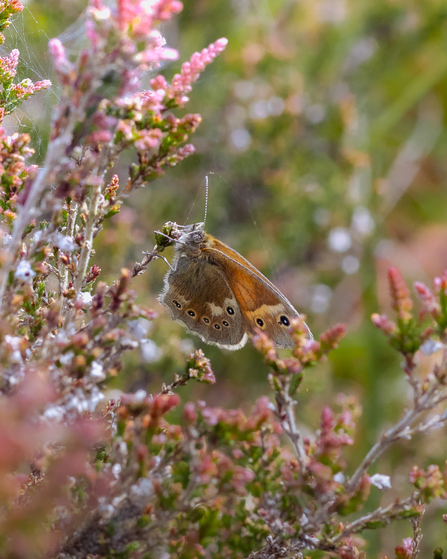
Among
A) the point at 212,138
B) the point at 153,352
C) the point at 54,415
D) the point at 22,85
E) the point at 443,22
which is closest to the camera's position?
the point at 54,415

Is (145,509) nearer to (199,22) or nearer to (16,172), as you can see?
(16,172)

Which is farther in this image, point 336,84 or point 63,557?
point 336,84

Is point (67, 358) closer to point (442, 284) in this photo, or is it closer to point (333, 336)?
point (333, 336)

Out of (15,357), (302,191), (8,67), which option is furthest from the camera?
(302,191)

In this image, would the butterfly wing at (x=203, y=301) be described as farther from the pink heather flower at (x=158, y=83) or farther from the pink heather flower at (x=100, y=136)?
the pink heather flower at (x=100, y=136)

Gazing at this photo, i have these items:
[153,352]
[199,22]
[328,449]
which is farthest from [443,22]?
[328,449]

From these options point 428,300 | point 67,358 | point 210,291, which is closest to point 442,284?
point 428,300

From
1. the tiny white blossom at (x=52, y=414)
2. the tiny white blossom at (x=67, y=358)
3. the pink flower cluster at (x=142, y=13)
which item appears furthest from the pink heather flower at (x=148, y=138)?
the tiny white blossom at (x=52, y=414)

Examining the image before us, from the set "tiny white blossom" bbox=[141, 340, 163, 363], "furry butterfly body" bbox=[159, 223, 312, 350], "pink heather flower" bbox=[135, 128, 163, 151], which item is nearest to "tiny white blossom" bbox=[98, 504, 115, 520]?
"pink heather flower" bbox=[135, 128, 163, 151]
